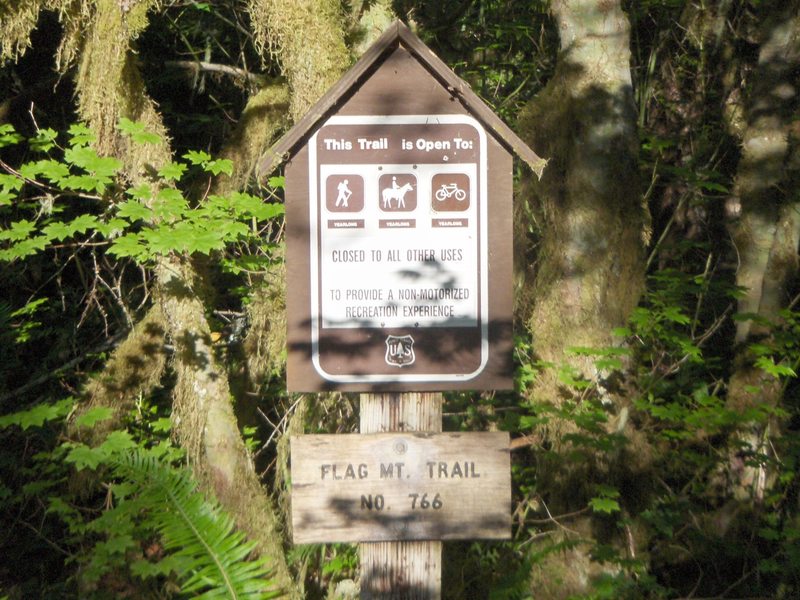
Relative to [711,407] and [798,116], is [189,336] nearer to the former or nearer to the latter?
[711,407]

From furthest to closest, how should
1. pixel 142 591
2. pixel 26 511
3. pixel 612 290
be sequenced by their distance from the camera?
pixel 26 511, pixel 142 591, pixel 612 290

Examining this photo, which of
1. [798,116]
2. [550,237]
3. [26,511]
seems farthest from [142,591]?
[798,116]

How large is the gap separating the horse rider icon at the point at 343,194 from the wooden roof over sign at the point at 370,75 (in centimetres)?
21

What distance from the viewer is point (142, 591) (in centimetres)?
494

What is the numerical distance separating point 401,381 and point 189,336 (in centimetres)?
250

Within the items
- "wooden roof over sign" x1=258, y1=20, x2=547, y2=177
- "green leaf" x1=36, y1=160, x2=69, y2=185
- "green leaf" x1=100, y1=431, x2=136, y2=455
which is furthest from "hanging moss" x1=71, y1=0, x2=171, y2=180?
"wooden roof over sign" x1=258, y1=20, x2=547, y2=177

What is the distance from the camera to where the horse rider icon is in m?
3.00

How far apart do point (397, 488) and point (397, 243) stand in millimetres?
873

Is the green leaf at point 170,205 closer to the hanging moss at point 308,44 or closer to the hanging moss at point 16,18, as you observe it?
the hanging moss at point 308,44

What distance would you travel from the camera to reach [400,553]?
3066 millimetres

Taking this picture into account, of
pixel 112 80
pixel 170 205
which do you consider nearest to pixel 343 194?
pixel 170 205

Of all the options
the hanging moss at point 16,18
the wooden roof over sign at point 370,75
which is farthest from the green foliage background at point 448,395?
the wooden roof over sign at point 370,75

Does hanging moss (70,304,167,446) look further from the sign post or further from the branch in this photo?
the sign post

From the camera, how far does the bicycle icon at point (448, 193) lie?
3.01 meters
